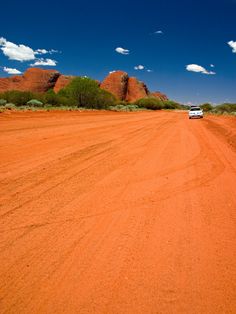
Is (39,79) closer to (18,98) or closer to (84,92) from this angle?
(84,92)

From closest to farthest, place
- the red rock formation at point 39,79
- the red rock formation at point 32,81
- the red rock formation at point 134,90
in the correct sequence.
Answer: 1. the red rock formation at point 39,79
2. the red rock formation at point 32,81
3. the red rock formation at point 134,90

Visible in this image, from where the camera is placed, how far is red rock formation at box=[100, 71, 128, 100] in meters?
157

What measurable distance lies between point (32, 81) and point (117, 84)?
136 feet

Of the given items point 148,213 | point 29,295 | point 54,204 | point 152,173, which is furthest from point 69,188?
point 29,295

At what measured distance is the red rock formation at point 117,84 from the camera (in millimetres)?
156875

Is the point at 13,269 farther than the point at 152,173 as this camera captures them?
No

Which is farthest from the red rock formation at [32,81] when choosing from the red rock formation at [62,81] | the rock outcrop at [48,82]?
the red rock formation at [62,81]

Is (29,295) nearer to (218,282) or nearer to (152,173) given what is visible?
(218,282)

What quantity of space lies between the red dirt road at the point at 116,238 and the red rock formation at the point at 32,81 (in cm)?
13982

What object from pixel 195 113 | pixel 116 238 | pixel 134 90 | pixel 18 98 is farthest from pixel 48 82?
pixel 116 238

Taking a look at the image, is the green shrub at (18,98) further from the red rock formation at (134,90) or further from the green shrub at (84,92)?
the red rock formation at (134,90)

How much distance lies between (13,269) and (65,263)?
49cm

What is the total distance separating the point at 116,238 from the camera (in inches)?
149

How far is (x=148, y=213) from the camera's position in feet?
15.0
